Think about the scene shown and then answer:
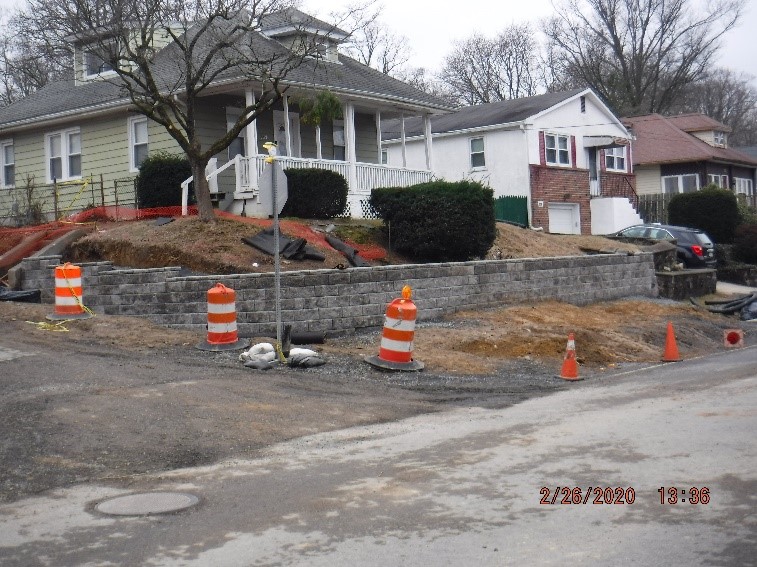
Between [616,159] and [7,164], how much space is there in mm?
25450

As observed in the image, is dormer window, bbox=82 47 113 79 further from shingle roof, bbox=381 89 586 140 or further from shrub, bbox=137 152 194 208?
shingle roof, bbox=381 89 586 140

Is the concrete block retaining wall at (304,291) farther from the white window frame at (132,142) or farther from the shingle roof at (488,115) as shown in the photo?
the shingle roof at (488,115)

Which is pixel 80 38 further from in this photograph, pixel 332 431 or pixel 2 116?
pixel 332 431

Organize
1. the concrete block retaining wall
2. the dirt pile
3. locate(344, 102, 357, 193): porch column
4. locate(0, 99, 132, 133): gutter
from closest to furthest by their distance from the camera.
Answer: the concrete block retaining wall → the dirt pile → locate(344, 102, 357, 193): porch column → locate(0, 99, 132, 133): gutter

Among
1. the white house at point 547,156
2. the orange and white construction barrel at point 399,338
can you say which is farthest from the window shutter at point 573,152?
the orange and white construction barrel at point 399,338

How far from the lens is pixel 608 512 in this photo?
689cm

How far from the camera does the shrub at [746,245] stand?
3588 cm

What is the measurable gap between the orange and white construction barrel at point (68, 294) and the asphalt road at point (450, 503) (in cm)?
842

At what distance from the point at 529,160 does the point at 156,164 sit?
17.7 meters

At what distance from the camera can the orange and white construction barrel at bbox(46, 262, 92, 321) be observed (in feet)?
57.1

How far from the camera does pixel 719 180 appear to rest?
53.7m

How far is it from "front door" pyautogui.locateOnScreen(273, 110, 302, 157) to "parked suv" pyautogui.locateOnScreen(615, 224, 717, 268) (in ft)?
36.9

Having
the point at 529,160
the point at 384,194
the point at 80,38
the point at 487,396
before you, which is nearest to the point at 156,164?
the point at 80,38

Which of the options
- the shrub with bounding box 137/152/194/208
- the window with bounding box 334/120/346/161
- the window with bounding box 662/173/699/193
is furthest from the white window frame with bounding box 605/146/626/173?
the shrub with bounding box 137/152/194/208
